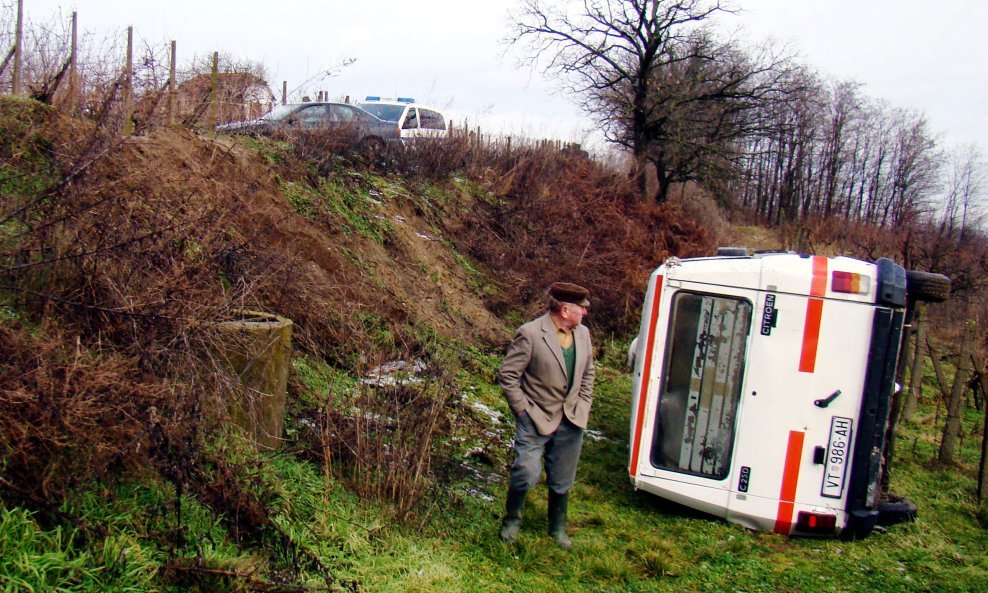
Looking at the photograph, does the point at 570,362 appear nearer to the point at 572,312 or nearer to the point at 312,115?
the point at 572,312

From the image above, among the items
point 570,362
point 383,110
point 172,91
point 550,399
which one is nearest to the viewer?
point 550,399

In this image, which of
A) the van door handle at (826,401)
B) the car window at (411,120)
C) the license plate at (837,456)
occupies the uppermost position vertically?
the car window at (411,120)

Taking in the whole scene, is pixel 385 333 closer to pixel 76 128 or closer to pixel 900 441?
pixel 76 128

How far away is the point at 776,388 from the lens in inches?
250

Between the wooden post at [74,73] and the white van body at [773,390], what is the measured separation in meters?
5.45

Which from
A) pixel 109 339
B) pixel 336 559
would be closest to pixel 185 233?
pixel 109 339

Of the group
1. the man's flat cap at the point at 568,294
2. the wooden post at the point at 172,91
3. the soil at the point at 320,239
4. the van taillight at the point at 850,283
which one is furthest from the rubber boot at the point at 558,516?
the wooden post at the point at 172,91

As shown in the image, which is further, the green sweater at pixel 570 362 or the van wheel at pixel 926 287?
the van wheel at pixel 926 287

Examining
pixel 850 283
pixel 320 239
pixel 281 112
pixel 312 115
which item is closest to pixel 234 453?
pixel 850 283

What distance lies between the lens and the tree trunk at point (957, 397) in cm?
859

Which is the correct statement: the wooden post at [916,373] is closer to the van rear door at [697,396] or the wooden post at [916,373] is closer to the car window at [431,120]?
the van rear door at [697,396]

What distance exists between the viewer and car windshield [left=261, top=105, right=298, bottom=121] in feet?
45.7

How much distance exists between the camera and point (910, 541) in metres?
6.49

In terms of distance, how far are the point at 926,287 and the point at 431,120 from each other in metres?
13.6
